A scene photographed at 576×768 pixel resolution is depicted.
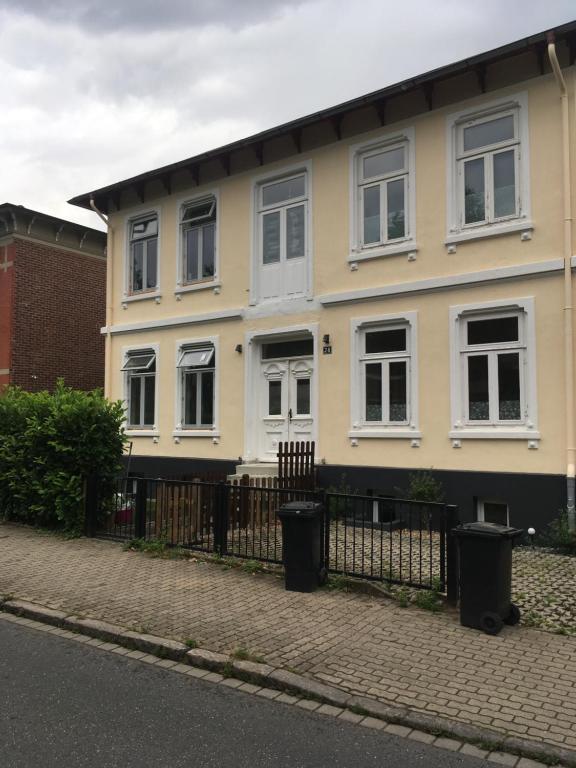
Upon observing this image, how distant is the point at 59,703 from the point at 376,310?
901cm

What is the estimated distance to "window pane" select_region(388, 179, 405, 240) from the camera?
39.9 ft

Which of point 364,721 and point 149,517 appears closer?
point 364,721

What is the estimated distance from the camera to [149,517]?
9820mm

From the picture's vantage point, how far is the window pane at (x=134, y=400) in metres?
16.4

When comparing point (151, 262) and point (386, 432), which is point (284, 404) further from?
A: point (151, 262)

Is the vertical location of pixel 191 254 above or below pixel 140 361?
above

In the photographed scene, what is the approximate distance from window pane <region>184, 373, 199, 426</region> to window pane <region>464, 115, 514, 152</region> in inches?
298

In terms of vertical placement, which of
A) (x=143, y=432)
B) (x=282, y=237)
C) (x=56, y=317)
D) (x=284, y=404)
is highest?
(x=282, y=237)

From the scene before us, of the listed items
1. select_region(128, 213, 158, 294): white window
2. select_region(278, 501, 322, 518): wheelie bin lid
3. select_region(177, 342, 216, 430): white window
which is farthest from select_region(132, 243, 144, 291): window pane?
select_region(278, 501, 322, 518): wheelie bin lid

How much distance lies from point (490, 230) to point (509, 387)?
259 centimetres

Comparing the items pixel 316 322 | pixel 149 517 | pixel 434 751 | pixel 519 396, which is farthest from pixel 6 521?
pixel 434 751

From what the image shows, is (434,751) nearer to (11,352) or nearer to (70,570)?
(70,570)

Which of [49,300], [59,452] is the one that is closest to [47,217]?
[49,300]

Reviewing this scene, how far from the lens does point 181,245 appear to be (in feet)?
51.0
